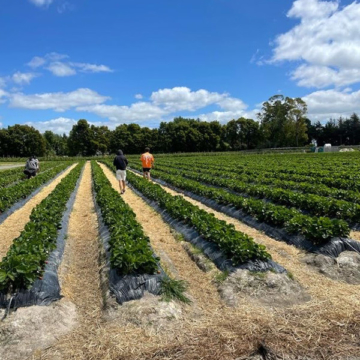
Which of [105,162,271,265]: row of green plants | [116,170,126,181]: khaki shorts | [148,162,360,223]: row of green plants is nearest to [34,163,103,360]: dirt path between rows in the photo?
[105,162,271,265]: row of green plants

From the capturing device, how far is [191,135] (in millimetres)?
92875

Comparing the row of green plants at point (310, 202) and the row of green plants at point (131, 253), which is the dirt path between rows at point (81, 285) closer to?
the row of green plants at point (131, 253)

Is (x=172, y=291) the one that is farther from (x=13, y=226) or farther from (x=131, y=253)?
(x=13, y=226)

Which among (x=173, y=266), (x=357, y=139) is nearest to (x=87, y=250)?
(x=173, y=266)

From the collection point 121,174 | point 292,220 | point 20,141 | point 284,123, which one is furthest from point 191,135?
point 292,220

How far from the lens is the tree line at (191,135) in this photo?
Answer: 87.9 metres

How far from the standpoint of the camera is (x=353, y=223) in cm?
888

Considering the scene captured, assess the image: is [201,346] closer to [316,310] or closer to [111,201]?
[316,310]

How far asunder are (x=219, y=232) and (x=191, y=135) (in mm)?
86822

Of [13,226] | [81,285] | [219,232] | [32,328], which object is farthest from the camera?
[13,226]

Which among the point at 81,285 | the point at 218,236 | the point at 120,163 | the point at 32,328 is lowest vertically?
the point at 81,285

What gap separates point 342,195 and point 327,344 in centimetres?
873

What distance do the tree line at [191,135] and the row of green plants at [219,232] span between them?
265ft

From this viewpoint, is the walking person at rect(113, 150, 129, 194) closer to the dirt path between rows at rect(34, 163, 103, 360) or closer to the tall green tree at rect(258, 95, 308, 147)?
the dirt path between rows at rect(34, 163, 103, 360)
